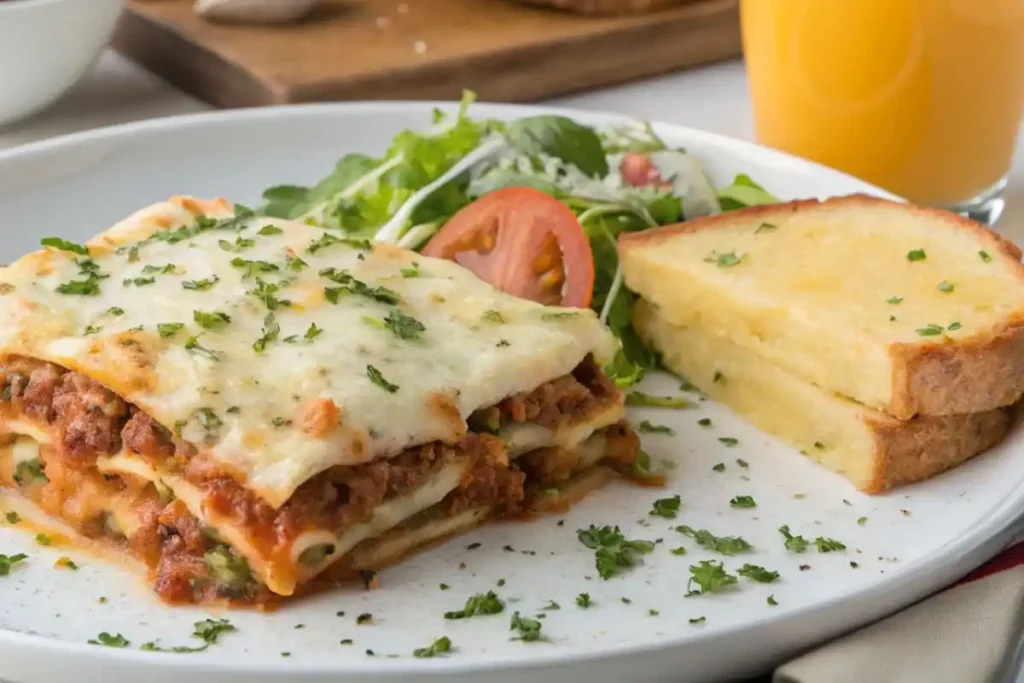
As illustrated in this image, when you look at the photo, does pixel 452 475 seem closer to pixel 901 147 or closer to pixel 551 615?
pixel 551 615

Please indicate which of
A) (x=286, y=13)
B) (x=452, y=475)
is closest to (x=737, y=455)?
(x=452, y=475)

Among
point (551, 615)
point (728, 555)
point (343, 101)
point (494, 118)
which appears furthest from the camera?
point (343, 101)

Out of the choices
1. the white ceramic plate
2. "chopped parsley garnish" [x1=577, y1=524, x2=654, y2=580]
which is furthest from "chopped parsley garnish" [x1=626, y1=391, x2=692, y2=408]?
"chopped parsley garnish" [x1=577, y1=524, x2=654, y2=580]

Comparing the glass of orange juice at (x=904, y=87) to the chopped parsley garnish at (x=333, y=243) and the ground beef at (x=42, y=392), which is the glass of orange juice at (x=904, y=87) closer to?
the chopped parsley garnish at (x=333, y=243)

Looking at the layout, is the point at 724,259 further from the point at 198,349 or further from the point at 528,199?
the point at 198,349

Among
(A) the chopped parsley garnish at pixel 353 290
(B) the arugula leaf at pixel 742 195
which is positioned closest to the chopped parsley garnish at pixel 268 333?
(A) the chopped parsley garnish at pixel 353 290

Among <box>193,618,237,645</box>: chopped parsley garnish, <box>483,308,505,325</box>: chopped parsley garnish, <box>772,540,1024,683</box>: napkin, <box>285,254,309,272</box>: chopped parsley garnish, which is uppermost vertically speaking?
<box>285,254,309,272</box>: chopped parsley garnish

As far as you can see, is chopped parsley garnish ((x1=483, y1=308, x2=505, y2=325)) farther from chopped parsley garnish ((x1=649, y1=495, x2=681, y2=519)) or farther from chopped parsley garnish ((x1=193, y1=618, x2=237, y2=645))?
chopped parsley garnish ((x1=193, y1=618, x2=237, y2=645))
